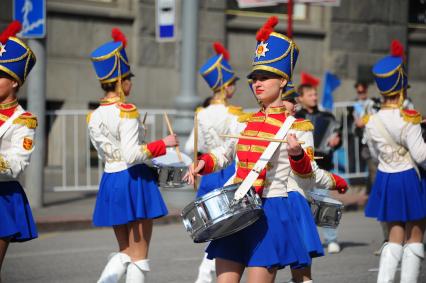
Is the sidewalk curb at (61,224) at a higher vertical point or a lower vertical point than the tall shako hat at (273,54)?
lower

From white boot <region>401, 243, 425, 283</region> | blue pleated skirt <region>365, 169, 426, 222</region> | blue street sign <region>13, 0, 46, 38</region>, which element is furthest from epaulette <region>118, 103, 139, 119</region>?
blue street sign <region>13, 0, 46, 38</region>

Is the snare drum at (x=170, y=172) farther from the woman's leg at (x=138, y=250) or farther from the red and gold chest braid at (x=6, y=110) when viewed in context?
the red and gold chest braid at (x=6, y=110)

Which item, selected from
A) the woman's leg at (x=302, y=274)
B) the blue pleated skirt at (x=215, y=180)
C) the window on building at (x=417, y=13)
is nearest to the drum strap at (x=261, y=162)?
the woman's leg at (x=302, y=274)

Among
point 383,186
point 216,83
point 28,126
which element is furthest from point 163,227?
point 28,126

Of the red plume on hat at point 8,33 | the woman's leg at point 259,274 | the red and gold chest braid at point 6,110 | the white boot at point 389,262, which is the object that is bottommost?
the white boot at point 389,262

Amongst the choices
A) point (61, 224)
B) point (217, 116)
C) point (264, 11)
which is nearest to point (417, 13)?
point (264, 11)

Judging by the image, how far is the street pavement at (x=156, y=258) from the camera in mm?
9336

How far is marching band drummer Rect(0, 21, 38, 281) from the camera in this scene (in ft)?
21.6

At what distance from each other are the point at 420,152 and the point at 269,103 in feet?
7.90

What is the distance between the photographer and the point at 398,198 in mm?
8469

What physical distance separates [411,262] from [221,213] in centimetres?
307

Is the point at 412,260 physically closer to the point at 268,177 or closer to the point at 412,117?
the point at 412,117

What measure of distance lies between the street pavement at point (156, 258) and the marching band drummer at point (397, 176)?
2.77ft

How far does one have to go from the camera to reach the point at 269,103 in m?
6.20
